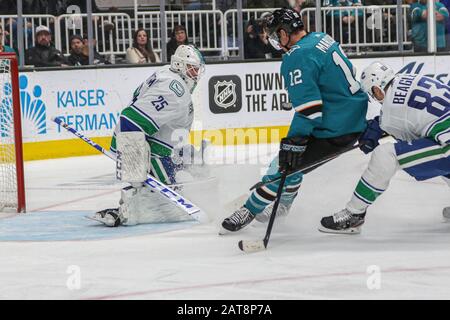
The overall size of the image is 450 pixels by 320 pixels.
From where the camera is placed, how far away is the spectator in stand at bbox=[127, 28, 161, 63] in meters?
9.88

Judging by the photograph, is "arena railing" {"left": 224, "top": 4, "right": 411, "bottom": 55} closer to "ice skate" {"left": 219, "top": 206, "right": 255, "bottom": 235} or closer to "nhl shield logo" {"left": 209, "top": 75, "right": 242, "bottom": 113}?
"nhl shield logo" {"left": 209, "top": 75, "right": 242, "bottom": 113}

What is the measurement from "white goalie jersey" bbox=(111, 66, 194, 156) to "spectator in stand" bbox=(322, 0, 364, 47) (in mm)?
5230

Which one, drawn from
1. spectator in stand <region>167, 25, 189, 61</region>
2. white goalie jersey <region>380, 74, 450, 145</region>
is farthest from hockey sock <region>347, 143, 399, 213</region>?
spectator in stand <region>167, 25, 189, 61</region>

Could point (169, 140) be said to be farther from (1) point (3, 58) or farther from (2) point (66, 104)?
(2) point (66, 104)

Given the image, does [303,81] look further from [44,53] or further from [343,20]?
[343,20]

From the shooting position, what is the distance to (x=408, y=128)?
16.0ft

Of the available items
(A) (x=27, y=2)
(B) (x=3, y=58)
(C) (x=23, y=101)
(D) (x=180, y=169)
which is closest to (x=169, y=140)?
(D) (x=180, y=169)

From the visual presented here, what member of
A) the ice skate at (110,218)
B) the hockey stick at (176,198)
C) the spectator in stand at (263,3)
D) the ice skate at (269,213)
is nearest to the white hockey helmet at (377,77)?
the ice skate at (269,213)

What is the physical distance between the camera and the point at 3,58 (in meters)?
6.40

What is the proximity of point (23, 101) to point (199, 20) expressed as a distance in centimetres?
206

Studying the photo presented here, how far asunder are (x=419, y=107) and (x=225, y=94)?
17.4 feet

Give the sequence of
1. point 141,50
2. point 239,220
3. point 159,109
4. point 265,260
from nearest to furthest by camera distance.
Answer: point 265,260 < point 239,220 < point 159,109 < point 141,50

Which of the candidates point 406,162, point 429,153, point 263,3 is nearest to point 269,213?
point 406,162

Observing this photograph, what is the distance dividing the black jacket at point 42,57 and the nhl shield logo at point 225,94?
1.45 meters
